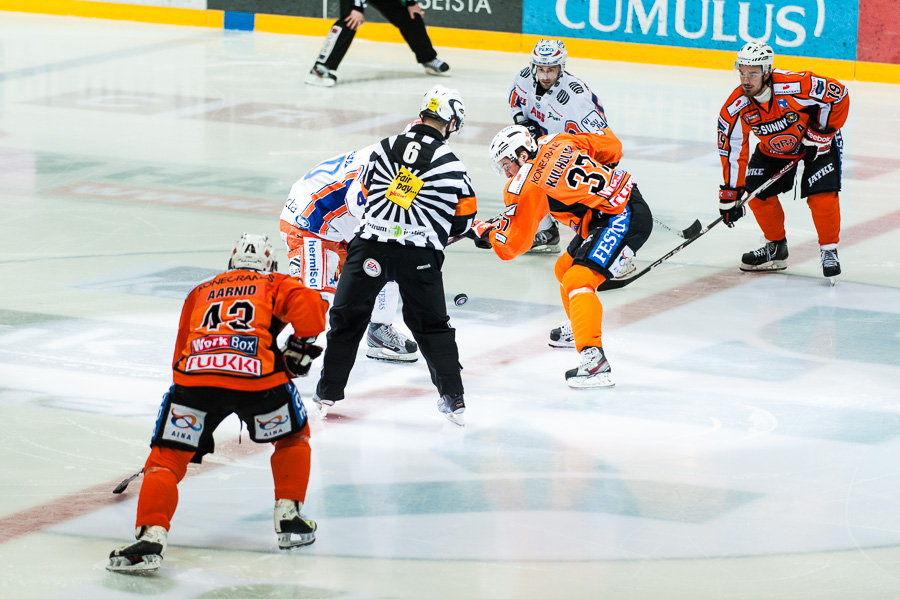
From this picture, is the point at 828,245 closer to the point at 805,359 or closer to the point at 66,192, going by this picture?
the point at 805,359

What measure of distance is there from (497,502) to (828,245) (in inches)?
152

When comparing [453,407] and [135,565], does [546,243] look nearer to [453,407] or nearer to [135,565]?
[453,407]

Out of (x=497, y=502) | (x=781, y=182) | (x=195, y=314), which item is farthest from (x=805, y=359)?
Answer: (x=195, y=314)

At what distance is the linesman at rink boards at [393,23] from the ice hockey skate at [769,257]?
6748 mm

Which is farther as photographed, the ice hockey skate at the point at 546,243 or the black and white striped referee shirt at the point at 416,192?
the ice hockey skate at the point at 546,243

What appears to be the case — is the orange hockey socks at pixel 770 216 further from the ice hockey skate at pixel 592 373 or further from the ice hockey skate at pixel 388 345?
the ice hockey skate at pixel 388 345

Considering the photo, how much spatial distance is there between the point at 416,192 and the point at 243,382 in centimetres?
140

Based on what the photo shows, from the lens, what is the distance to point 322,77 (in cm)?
1436

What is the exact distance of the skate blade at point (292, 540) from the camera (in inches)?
178

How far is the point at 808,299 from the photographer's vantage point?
26.0 feet

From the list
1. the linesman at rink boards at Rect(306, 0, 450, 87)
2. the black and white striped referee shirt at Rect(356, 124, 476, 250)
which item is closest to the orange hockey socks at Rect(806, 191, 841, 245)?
the black and white striped referee shirt at Rect(356, 124, 476, 250)

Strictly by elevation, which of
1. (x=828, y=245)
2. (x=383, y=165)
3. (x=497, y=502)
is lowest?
(x=497, y=502)

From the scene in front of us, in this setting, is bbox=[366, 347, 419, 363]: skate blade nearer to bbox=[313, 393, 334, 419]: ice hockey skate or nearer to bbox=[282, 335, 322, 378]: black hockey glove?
bbox=[313, 393, 334, 419]: ice hockey skate

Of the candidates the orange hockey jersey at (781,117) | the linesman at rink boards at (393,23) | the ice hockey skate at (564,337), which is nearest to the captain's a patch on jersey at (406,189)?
the ice hockey skate at (564,337)
